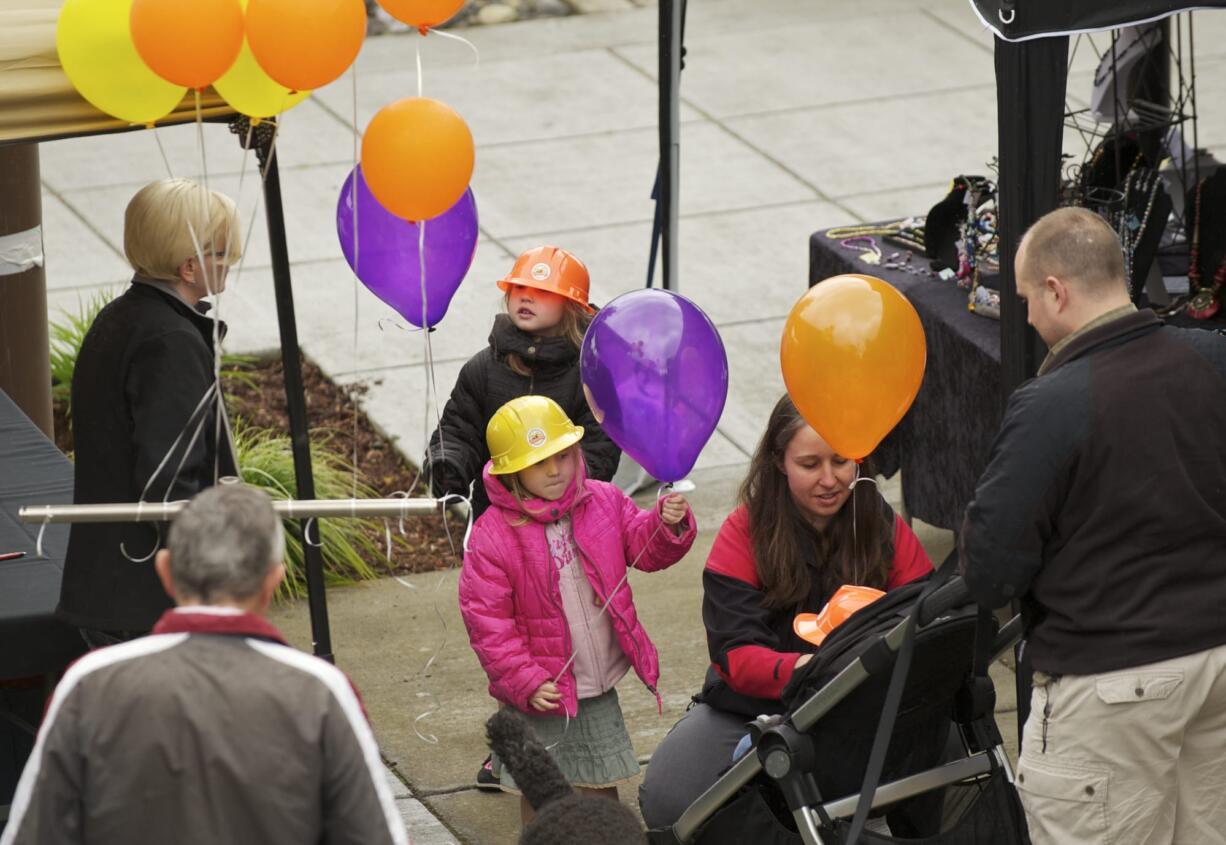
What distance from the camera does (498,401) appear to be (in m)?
5.43

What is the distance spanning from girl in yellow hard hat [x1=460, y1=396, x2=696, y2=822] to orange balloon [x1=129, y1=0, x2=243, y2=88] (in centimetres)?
107

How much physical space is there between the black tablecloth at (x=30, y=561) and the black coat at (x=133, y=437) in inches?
12.0

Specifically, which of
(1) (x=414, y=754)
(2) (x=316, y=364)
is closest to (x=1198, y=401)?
(1) (x=414, y=754)

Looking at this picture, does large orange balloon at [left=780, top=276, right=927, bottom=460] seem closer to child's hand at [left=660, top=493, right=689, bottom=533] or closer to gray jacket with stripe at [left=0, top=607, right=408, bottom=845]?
child's hand at [left=660, top=493, right=689, bottom=533]

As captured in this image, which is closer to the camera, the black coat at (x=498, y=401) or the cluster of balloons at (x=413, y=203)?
the cluster of balloons at (x=413, y=203)

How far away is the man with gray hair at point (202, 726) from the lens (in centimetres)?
288

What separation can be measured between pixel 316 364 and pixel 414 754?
315cm

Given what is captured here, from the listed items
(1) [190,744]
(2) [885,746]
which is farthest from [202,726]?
(2) [885,746]

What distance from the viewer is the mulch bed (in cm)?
717

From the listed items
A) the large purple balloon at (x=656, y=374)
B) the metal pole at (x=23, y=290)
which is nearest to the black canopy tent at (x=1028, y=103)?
the large purple balloon at (x=656, y=374)

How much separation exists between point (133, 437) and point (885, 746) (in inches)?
72.1

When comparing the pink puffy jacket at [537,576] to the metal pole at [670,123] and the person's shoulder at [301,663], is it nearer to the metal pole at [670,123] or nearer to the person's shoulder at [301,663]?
the person's shoulder at [301,663]

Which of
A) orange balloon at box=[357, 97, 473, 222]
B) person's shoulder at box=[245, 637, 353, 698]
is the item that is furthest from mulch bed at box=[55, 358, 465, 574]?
person's shoulder at box=[245, 637, 353, 698]

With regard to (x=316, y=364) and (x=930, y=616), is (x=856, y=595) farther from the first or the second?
(x=316, y=364)
